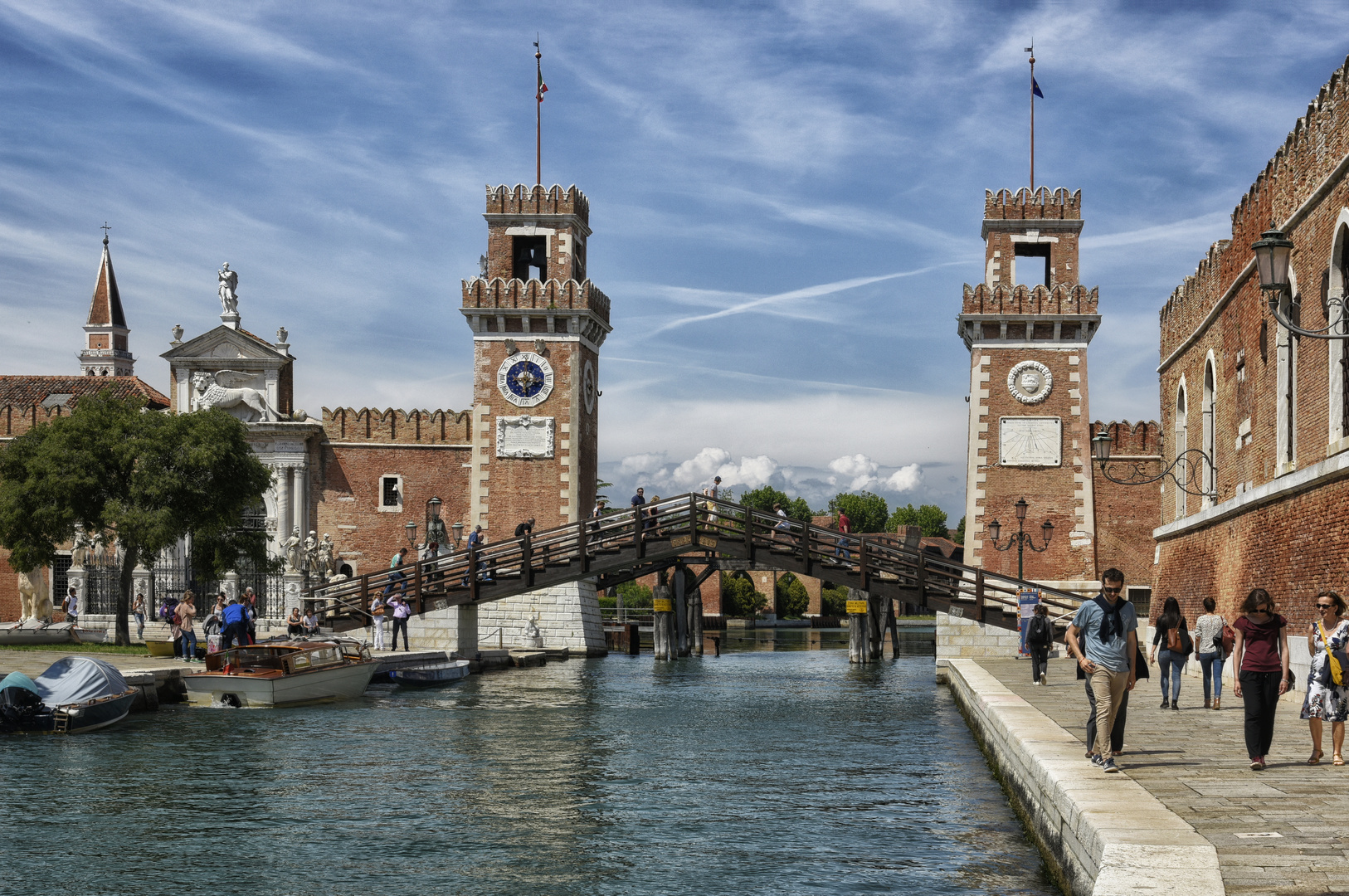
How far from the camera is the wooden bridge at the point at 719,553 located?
30.0m

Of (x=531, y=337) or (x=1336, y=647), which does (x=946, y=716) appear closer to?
(x=1336, y=647)

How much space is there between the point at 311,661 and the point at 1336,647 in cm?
1789

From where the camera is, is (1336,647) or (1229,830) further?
(1336,647)

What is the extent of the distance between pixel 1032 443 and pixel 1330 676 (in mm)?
30234

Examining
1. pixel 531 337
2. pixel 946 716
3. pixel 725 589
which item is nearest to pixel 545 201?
pixel 531 337

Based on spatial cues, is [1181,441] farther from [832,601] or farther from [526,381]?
[832,601]

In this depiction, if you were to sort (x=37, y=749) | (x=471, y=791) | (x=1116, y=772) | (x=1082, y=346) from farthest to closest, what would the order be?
(x=1082, y=346) → (x=37, y=749) → (x=471, y=791) → (x=1116, y=772)

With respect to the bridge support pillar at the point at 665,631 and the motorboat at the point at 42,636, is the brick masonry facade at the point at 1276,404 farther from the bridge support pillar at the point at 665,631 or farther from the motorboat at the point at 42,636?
the motorboat at the point at 42,636

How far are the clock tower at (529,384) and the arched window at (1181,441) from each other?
57.9 feet

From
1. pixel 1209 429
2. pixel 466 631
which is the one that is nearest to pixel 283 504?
pixel 466 631

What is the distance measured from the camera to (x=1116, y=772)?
11.2 meters

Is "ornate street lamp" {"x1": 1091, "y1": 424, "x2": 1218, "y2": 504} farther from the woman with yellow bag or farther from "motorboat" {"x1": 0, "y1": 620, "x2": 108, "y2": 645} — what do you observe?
"motorboat" {"x1": 0, "y1": 620, "x2": 108, "y2": 645}

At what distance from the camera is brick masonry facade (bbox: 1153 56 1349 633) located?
18.0 meters

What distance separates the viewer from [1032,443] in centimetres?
4153
